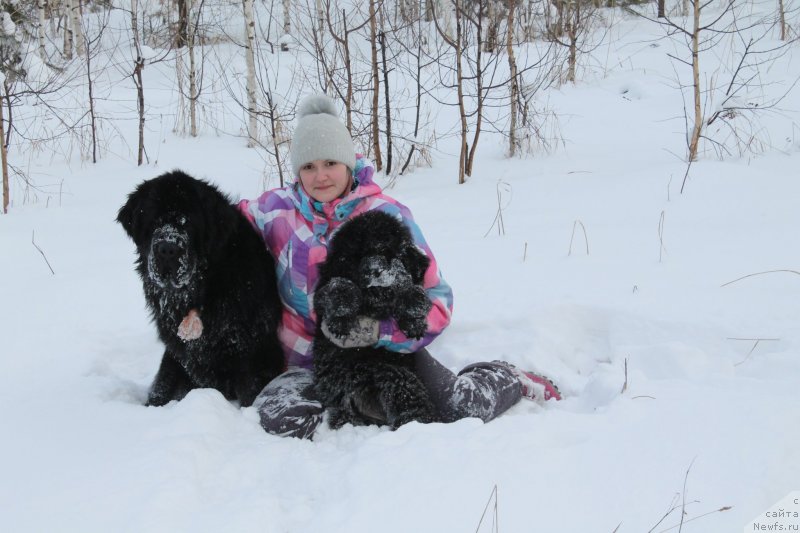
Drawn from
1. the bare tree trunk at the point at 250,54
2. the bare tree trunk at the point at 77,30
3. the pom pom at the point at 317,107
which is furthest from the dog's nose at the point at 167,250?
the bare tree trunk at the point at 77,30

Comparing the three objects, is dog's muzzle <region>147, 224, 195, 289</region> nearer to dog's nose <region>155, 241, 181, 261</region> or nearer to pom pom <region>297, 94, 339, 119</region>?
dog's nose <region>155, 241, 181, 261</region>

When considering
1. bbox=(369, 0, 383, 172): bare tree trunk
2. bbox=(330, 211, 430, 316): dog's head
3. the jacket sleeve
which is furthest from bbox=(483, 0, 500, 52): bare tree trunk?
bbox=(330, 211, 430, 316): dog's head

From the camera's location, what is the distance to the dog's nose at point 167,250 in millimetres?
2277

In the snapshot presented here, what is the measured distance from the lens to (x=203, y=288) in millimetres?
2500

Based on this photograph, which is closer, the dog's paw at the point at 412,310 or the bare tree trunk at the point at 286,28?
the dog's paw at the point at 412,310

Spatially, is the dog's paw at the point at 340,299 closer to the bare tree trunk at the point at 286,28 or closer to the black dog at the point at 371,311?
the black dog at the point at 371,311

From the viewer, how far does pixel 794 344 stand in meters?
2.64

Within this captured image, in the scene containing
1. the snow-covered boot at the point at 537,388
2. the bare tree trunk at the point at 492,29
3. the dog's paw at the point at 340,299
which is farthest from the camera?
the bare tree trunk at the point at 492,29

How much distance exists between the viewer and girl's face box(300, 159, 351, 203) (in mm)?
2719

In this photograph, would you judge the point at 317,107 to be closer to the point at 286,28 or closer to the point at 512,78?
the point at 512,78

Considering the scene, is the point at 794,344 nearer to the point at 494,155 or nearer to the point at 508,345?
the point at 508,345

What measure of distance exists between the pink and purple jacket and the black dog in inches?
8.4

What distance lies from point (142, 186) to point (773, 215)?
14.0 ft

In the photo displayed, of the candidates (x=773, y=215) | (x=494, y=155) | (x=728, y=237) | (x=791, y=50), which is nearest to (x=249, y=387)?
(x=728, y=237)
